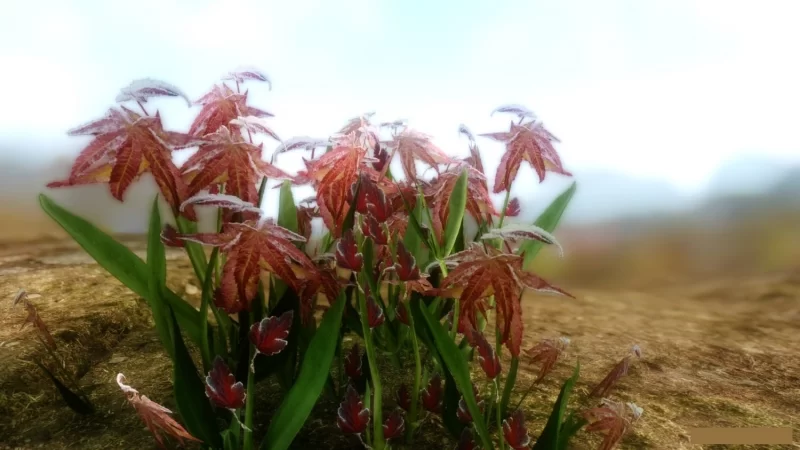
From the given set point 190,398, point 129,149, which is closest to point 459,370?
point 190,398

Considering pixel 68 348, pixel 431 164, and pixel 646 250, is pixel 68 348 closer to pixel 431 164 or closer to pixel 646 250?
pixel 431 164

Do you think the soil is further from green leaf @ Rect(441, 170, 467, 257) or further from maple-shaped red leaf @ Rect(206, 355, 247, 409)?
green leaf @ Rect(441, 170, 467, 257)

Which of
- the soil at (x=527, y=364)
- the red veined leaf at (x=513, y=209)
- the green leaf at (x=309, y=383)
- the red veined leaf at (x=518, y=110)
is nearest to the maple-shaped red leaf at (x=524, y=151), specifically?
the red veined leaf at (x=518, y=110)

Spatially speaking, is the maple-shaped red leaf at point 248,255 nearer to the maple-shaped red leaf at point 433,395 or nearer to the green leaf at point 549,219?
the maple-shaped red leaf at point 433,395

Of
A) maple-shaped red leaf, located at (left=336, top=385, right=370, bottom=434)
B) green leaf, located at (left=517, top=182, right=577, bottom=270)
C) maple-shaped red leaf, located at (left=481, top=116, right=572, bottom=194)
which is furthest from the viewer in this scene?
green leaf, located at (left=517, top=182, right=577, bottom=270)

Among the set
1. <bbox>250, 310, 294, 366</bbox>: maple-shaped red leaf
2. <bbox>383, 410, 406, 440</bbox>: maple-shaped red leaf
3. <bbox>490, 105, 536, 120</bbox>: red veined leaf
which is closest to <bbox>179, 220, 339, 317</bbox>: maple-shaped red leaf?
<bbox>250, 310, 294, 366</bbox>: maple-shaped red leaf

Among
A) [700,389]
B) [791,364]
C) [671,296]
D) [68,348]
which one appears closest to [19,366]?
[68,348]
